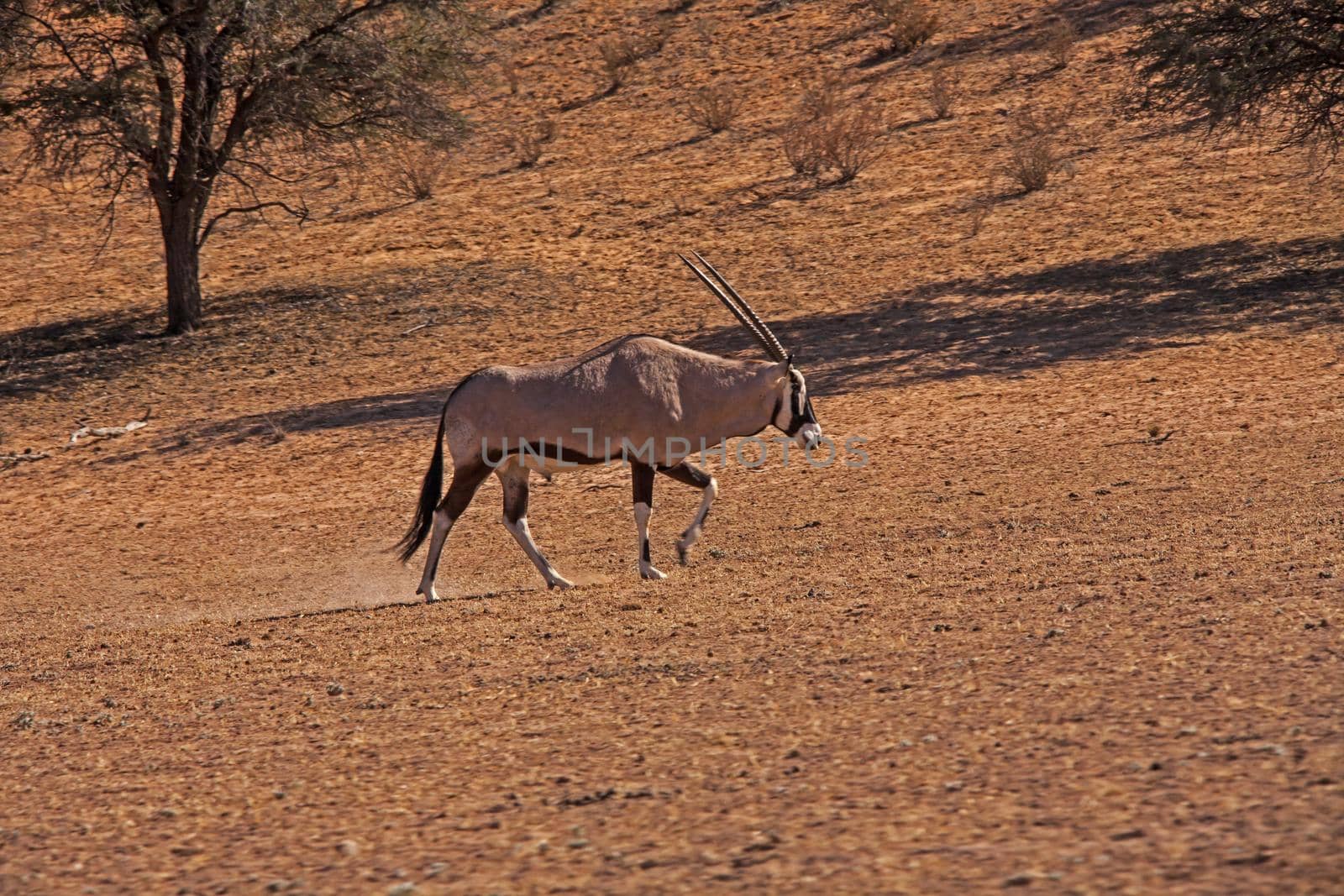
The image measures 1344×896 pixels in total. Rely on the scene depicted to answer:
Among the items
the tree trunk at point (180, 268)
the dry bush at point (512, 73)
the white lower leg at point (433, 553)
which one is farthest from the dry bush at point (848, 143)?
the white lower leg at point (433, 553)

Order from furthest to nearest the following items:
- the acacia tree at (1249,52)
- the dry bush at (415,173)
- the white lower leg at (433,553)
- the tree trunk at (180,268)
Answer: the dry bush at (415,173)
the tree trunk at (180,268)
the acacia tree at (1249,52)
the white lower leg at (433,553)

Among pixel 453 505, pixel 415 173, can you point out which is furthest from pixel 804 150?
pixel 453 505

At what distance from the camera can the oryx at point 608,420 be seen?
32.3 ft

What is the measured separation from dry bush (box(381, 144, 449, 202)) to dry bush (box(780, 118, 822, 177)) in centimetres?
531

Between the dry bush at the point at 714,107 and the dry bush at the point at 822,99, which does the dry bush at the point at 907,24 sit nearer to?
the dry bush at the point at 822,99

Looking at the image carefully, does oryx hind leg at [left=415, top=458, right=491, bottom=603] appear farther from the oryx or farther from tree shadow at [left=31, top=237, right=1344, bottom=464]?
tree shadow at [left=31, top=237, right=1344, bottom=464]

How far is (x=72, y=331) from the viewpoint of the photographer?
1981cm

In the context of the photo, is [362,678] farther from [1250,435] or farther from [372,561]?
[1250,435]

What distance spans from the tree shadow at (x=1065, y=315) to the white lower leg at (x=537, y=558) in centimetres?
591

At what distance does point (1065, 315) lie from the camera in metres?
17.0

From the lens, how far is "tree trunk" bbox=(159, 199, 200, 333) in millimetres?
19344

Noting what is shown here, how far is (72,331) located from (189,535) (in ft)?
27.0

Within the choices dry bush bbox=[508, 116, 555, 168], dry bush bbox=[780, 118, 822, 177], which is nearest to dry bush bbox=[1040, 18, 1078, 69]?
dry bush bbox=[780, 118, 822, 177]

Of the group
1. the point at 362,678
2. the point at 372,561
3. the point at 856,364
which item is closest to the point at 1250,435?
the point at 856,364
